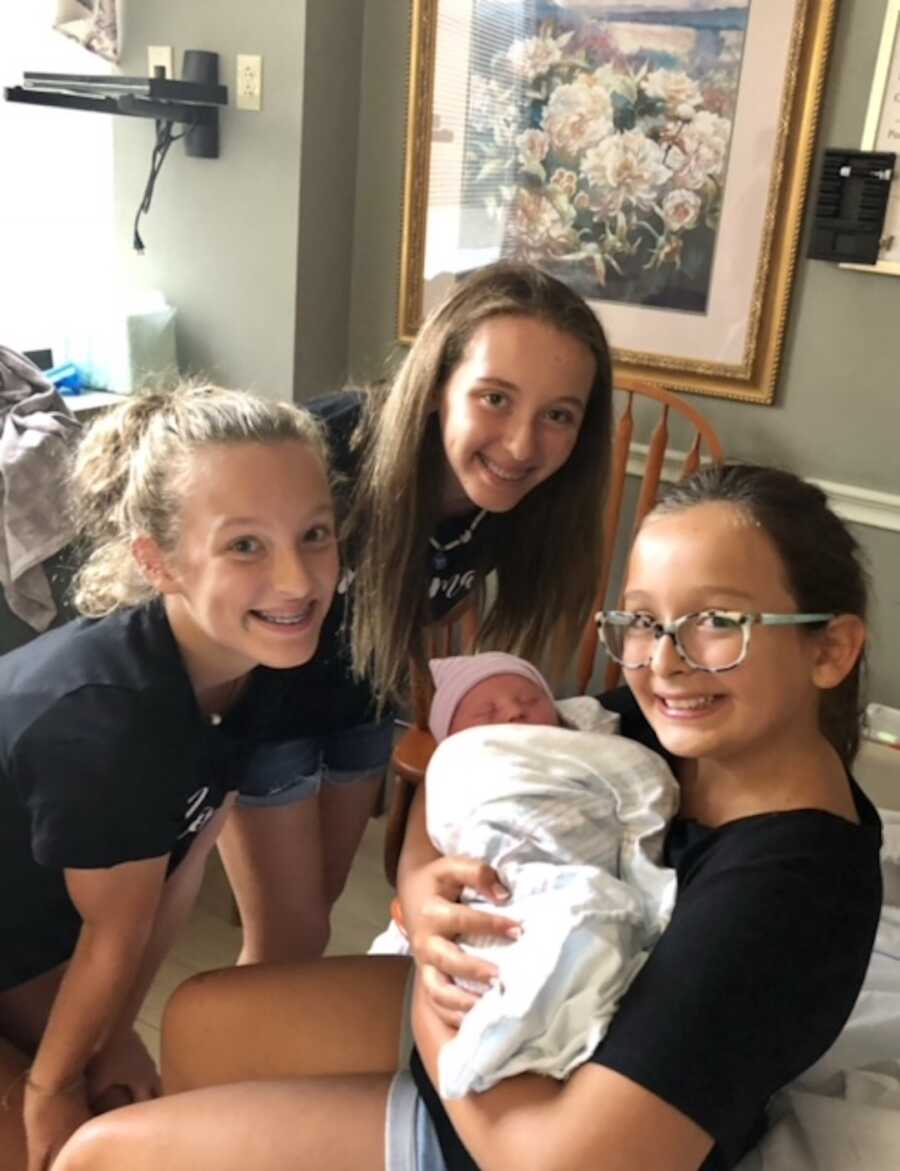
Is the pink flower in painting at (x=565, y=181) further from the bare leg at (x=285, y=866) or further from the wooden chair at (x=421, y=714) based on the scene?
the bare leg at (x=285, y=866)

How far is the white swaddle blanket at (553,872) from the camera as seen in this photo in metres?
0.79

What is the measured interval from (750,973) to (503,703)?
0.62 m

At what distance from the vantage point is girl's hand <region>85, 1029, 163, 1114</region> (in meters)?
1.23

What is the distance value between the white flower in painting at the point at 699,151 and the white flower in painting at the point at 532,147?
28 centimetres

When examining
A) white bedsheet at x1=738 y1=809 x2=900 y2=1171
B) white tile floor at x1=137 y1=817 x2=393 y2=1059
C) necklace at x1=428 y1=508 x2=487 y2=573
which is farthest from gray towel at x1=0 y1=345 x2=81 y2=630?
white bedsheet at x1=738 y1=809 x2=900 y2=1171

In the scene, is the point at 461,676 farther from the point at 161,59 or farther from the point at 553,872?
the point at 161,59

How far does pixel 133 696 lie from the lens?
1.08 meters

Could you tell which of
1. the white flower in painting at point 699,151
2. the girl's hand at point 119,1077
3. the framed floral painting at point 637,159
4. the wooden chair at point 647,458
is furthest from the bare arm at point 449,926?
the white flower in painting at point 699,151

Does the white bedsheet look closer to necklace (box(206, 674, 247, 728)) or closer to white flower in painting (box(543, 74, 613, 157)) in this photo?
necklace (box(206, 674, 247, 728))

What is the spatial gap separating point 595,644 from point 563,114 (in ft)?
3.62

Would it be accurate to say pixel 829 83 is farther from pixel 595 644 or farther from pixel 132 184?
pixel 132 184

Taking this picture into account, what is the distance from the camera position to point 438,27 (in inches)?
93.6

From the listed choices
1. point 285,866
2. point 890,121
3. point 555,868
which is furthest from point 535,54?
point 555,868

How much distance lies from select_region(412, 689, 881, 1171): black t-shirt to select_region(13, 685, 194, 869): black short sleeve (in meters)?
0.53
